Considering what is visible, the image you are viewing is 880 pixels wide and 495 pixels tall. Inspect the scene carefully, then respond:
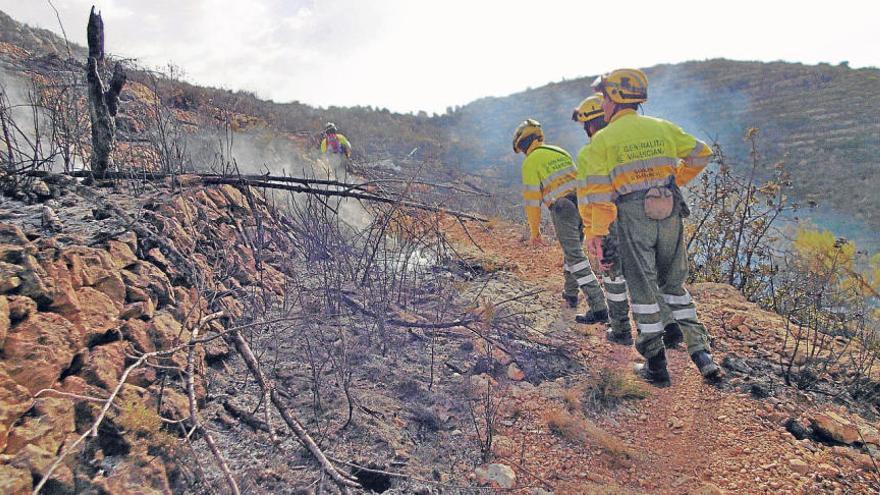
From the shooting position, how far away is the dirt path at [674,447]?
2295mm

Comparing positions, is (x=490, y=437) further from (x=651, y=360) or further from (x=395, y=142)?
(x=395, y=142)

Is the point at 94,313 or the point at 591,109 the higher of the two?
the point at 591,109

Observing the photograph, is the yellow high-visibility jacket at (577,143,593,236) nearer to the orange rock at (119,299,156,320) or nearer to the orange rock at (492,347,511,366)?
the orange rock at (492,347,511,366)

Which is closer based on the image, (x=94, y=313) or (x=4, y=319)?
(x=4, y=319)

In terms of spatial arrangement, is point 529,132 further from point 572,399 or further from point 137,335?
point 137,335

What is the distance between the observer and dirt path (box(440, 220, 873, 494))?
229 cm

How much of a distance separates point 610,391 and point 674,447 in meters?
0.52

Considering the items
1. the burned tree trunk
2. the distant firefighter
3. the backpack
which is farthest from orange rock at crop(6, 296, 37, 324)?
the backpack

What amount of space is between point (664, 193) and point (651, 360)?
1.22 meters

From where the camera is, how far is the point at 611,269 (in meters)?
3.62

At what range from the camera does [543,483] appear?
2.28 metres

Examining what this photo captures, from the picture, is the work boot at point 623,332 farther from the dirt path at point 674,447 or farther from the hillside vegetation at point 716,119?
the hillside vegetation at point 716,119

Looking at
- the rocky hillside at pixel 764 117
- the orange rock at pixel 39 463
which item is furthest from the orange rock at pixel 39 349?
the rocky hillside at pixel 764 117

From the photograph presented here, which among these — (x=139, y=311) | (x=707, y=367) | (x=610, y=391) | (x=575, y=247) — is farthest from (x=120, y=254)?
(x=707, y=367)
